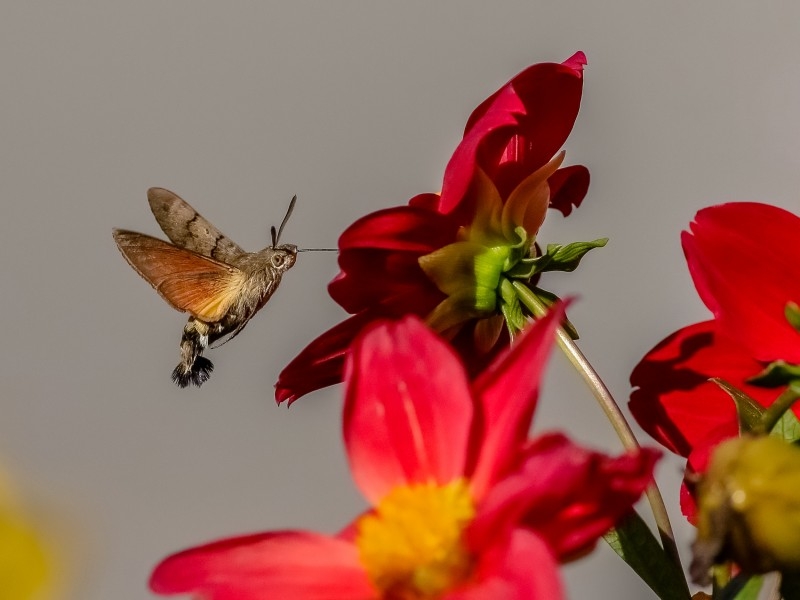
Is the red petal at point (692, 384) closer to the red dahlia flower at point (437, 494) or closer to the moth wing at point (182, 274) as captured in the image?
the red dahlia flower at point (437, 494)

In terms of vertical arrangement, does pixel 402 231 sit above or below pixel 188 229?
below

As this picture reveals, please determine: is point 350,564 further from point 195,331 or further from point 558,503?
point 195,331

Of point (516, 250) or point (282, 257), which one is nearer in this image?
point (516, 250)

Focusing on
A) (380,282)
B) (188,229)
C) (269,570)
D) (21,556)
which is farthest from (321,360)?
(21,556)

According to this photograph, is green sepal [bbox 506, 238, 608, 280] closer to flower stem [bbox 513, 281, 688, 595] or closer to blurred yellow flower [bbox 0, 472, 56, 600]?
flower stem [bbox 513, 281, 688, 595]

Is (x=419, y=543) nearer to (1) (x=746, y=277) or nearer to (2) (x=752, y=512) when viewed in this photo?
(2) (x=752, y=512)

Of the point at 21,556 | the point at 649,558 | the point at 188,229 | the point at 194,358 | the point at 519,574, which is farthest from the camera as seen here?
the point at 21,556

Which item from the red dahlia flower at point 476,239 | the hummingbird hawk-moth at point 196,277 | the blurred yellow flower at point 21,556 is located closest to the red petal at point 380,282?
the red dahlia flower at point 476,239
